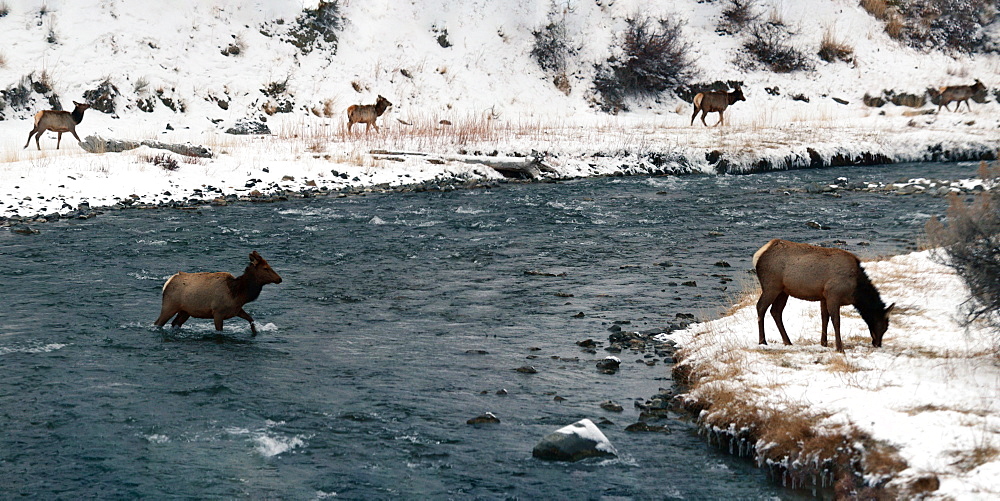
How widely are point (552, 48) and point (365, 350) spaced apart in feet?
127

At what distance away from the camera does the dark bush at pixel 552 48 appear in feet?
153

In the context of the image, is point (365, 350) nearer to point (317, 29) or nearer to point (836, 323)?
point (836, 323)

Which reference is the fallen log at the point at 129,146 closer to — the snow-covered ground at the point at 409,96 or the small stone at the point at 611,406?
the snow-covered ground at the point at 409,96

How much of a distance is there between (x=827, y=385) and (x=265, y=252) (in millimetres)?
10821

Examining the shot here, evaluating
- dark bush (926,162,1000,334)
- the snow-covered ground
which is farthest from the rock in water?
the snow-covered ground

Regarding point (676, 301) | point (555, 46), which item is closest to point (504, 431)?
point (676, 301)

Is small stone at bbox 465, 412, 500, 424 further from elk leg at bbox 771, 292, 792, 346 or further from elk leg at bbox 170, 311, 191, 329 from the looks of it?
elk leg at bbox 170, 311, 191, 329

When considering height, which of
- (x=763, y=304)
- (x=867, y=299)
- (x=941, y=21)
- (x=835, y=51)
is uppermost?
(x=941, y=21)

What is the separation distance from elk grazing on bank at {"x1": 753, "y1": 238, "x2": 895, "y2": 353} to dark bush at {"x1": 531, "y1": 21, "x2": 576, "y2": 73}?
3810 cm

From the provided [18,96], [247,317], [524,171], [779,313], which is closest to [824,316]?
[779,313]

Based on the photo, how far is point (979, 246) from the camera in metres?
8.30

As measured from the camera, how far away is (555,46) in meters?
47.4

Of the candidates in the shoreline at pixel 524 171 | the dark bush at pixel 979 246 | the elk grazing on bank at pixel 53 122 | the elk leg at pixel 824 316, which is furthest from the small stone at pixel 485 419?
the elk grazing on bank at pixel 53 122

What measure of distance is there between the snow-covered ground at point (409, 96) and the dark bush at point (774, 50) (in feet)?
2.45
